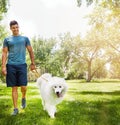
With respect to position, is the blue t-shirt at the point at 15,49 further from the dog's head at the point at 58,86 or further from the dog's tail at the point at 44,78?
the dog's head at the point at 58,86

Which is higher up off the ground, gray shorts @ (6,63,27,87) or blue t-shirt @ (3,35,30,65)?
blue t-shirt @ (3,35,30,65)

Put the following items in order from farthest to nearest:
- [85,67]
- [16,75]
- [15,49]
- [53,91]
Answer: [85,67], [16,75], [15,49], [53,91]

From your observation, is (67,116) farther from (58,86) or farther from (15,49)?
(15,49)

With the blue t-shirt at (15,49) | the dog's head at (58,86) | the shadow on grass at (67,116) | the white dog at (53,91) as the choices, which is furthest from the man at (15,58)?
the dog's head at (58,86)

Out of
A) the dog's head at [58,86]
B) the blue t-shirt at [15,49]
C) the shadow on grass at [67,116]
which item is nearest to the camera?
the dog's head at [58,86]

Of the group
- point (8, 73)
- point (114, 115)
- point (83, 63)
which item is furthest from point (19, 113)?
point (83, 63)

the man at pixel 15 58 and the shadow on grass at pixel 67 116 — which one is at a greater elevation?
the man at pixel 15 58

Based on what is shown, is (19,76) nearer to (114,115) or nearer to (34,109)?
(34,109)

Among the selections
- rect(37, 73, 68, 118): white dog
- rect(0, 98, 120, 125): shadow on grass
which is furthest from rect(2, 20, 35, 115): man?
rect(37, 73, 68, 118): white dog

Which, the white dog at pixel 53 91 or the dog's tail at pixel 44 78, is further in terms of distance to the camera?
the dog's tail at pixel 44 78

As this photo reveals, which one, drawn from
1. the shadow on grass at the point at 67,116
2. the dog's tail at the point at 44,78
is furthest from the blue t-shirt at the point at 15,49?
the shadow on grass at the point at 67,116

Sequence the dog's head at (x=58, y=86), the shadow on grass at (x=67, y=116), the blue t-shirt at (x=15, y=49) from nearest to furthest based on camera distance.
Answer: the dog's head at (x=58, y=86) < the shadow on grass at (x=67, y=116) < the blue t-shirt at (x=15, y=49)

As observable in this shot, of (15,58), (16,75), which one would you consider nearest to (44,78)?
(16,75)

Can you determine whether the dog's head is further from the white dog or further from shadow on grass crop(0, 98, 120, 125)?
shadow on grass crop(0, 98, 120, 125)
